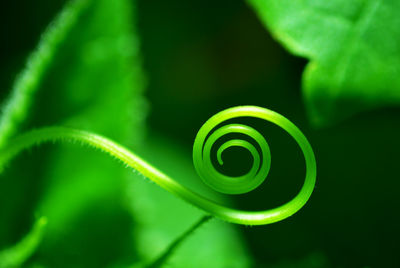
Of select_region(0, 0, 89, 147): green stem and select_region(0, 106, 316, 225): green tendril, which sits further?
select_region(0, 0, 89, 147): green stem

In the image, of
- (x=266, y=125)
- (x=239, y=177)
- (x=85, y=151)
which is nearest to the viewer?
(x=239, y=177)

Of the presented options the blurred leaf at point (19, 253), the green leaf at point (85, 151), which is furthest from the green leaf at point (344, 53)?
the blurred leaf at point (19, 253)

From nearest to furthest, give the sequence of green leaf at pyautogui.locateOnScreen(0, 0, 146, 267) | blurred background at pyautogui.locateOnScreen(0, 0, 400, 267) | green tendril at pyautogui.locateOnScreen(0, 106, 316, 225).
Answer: green tendril at pyautogui.locateOnScreen(0, 106, 316, 225), green leaf at pyautogui.locateOnScreen(0, 0, 146, 267), blurred background at pyautogui.locateOnScreen(0, 0, 400, 267)

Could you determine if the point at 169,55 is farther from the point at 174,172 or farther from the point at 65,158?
the point at 65,158

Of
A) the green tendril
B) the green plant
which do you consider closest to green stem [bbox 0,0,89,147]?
the green plant

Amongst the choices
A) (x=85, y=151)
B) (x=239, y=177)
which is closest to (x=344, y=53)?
(x=239, y=177)

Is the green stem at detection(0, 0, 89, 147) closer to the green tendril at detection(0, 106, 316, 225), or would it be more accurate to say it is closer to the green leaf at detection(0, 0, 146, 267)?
the green leaf at detection(0, 0, 146, 267)

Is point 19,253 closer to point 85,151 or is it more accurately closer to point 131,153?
point 85,151
